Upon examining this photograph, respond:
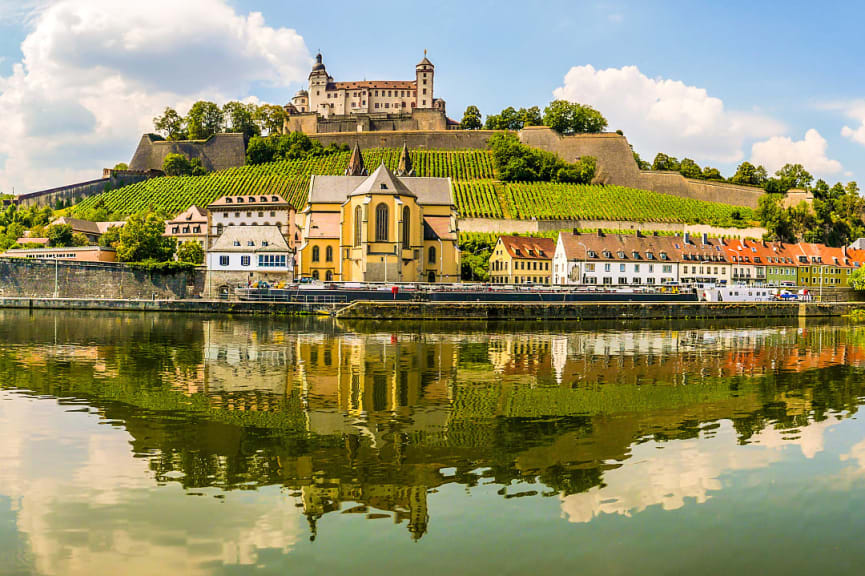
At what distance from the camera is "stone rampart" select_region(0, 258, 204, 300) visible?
60969mm

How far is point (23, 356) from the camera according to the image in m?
27.8

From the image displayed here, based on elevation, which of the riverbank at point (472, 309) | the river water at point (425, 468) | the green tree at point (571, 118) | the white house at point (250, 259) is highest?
the green tree at point (571, 118)

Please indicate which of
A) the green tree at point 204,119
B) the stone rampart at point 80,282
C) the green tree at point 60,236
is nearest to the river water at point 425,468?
the stone rampart at point 80,282

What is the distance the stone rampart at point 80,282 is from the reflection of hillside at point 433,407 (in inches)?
1041

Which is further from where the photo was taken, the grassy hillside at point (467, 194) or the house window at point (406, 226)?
the grassy hillside at point (467, 194)

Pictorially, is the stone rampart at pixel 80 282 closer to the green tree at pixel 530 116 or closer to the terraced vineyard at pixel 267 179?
the terraced vineyard at pixel 267 179

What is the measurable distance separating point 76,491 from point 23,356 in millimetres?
19009

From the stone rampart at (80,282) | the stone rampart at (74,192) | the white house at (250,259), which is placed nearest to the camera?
the stone rampart at (80,282)

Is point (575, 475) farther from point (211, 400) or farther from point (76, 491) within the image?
point (211, 400)

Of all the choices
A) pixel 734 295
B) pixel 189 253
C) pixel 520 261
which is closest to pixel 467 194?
pixel 520 261

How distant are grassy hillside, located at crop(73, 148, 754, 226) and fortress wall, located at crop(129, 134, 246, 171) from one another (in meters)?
5.03

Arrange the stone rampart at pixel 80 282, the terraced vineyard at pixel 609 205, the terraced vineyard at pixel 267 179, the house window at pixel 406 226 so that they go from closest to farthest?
the stone rampart at pixel 80 282 → the house window at pixel 406 226 → the terraced vineyard at pixel 609 205 → the terraced vineyard at pixel 267 179

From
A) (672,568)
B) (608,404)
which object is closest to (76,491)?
(672,568)

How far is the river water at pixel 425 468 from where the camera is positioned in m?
9.57
